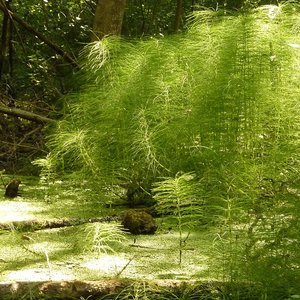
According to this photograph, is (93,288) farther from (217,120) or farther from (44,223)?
(217,120)

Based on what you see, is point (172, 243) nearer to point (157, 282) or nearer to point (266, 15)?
point (157, 282)

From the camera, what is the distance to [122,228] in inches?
110

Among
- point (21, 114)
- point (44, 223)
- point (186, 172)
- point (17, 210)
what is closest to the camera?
point (44, 223)

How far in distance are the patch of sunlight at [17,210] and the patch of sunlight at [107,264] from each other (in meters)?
0.73

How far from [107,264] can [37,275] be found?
0.90ft

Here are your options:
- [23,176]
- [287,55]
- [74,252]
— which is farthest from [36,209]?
[287,55]

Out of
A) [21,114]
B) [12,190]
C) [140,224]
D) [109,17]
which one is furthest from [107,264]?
[109,17]

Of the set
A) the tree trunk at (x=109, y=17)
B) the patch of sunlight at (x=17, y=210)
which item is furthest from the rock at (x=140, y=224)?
the tree trunk at (x=109, y=17)

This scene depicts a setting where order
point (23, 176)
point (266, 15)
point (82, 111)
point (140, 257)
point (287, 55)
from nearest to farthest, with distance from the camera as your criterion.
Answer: point (140, 257)
point (287, 55)
point (266, 15)
point (82, 111)
point (23, 176)

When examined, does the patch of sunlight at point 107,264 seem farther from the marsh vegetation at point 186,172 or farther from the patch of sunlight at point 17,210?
the patch of sunlight at point 17,210

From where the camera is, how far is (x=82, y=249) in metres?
2.57

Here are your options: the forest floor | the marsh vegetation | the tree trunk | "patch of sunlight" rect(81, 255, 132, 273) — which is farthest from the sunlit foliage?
the tree trunk

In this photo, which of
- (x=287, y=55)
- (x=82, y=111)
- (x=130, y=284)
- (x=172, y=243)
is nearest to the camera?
(x=130, y=284)

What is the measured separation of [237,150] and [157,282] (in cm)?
105
